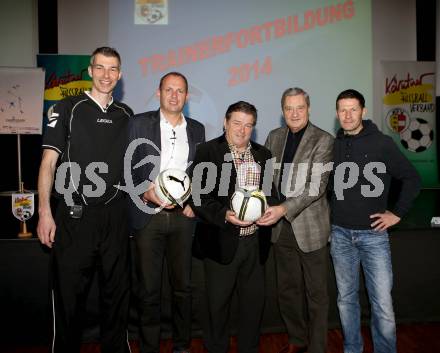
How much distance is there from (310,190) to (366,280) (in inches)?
23.8

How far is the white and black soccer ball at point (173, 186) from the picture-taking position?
1.97 meters

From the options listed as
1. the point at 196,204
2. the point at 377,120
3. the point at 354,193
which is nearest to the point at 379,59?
the point at 377,120

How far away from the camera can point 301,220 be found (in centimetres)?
216

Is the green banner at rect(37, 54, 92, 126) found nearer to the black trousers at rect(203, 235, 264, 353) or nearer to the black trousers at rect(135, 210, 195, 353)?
the black trousers at rect(135, 210, 195, 353)

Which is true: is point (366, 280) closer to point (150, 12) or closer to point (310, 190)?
point (310, 190)

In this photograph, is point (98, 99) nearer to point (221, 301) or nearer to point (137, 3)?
point (221, 301)

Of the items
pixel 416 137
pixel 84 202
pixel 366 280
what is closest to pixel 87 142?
pixel 84 202

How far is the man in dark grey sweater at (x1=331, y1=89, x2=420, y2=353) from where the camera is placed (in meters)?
2.06

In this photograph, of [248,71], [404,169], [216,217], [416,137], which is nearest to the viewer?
[216,217]

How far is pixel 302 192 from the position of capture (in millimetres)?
2137

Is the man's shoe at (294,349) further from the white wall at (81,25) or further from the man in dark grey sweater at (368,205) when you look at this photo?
the white wall at (81,25)

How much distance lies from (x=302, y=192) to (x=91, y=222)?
118 centimetres

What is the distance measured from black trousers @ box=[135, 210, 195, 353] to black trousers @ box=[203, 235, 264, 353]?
0.61 ft

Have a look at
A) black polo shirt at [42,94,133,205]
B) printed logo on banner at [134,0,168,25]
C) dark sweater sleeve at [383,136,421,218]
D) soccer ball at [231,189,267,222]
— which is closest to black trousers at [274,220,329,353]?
soccer ball at [231,189,267,222]
